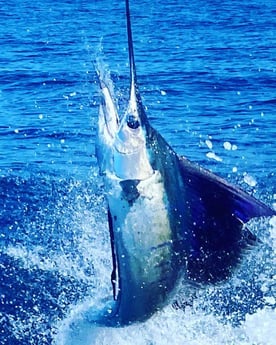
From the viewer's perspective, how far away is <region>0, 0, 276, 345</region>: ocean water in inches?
311

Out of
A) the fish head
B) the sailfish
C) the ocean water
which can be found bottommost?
the ocean water

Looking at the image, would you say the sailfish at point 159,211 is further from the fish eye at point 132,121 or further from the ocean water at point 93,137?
the ocean water at point 93,137

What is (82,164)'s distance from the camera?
1288 cm

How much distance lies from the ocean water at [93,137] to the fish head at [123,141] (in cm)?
46

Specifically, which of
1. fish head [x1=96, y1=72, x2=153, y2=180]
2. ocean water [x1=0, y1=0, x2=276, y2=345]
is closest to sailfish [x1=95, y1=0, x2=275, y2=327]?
fish head [x1=96, y1=72, x2=153, y2=180]

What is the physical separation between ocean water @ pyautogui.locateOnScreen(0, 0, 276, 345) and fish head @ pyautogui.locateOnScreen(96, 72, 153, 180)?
459 millimetres

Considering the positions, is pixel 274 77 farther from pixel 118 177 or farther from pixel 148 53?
pixel 118 177

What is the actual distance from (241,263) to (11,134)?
33.3ft

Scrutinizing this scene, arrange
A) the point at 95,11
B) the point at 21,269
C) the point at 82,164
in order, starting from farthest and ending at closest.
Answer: the point at 95,11 → the point at 82,164 → the point at 21,269

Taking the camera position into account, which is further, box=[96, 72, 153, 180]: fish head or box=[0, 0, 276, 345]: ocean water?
box=[0, 0, 276, 345]: ocean water

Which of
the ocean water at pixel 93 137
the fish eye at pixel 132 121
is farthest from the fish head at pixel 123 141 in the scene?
the ocean water at pixel 93 137

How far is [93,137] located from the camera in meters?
14.7

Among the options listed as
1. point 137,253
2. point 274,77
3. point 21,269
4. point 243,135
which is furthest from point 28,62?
point 137,253

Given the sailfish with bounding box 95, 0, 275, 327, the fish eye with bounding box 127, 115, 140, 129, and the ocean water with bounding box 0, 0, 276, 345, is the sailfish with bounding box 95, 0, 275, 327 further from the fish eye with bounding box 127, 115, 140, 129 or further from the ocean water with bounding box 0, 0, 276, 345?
the ocean water with bounding box 0, 0, 276, 345
